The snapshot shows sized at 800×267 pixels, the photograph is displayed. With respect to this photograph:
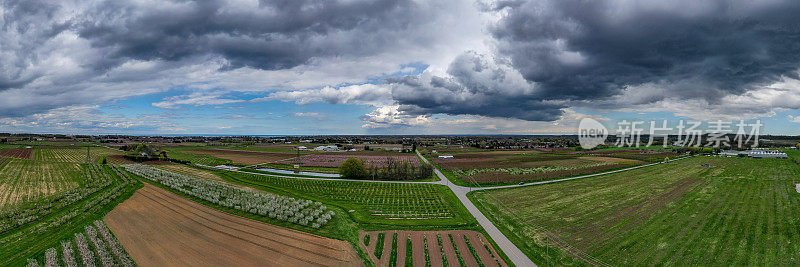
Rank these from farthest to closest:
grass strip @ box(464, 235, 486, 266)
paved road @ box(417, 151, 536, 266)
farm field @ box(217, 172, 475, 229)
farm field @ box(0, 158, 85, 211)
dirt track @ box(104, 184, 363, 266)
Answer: farm field @ box(0, 158, 85, 211) < farm field @ box(217, 172, 475, 229) < paved road @ box(417, 151, 536, 266) < grass strip @ box(464, 235, 486, 266) < dirt track @ box(104, 184, 363, 266)

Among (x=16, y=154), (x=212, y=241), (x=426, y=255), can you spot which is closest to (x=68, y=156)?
(x=16, y=154)

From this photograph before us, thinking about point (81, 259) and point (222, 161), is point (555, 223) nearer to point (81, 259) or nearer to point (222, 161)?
point (81, 259)

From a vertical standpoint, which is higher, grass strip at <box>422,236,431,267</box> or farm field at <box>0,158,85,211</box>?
farm field at <box>0,158,85,211</box>

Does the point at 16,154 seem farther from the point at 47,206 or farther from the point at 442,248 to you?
the point at 442,248

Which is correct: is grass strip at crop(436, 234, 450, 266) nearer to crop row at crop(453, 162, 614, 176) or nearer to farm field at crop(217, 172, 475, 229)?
farm field at crop(217, 172, 475, 229)

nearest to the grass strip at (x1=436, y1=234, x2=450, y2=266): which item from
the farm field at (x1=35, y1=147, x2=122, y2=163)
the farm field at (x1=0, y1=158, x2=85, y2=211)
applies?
the farm field at (x1=0, y1=158, x2=85, y2=211)

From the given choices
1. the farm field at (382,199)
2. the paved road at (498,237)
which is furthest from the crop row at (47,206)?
the paved road at (498,237)

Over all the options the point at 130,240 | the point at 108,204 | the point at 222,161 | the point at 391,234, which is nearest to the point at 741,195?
the point at 391,234
